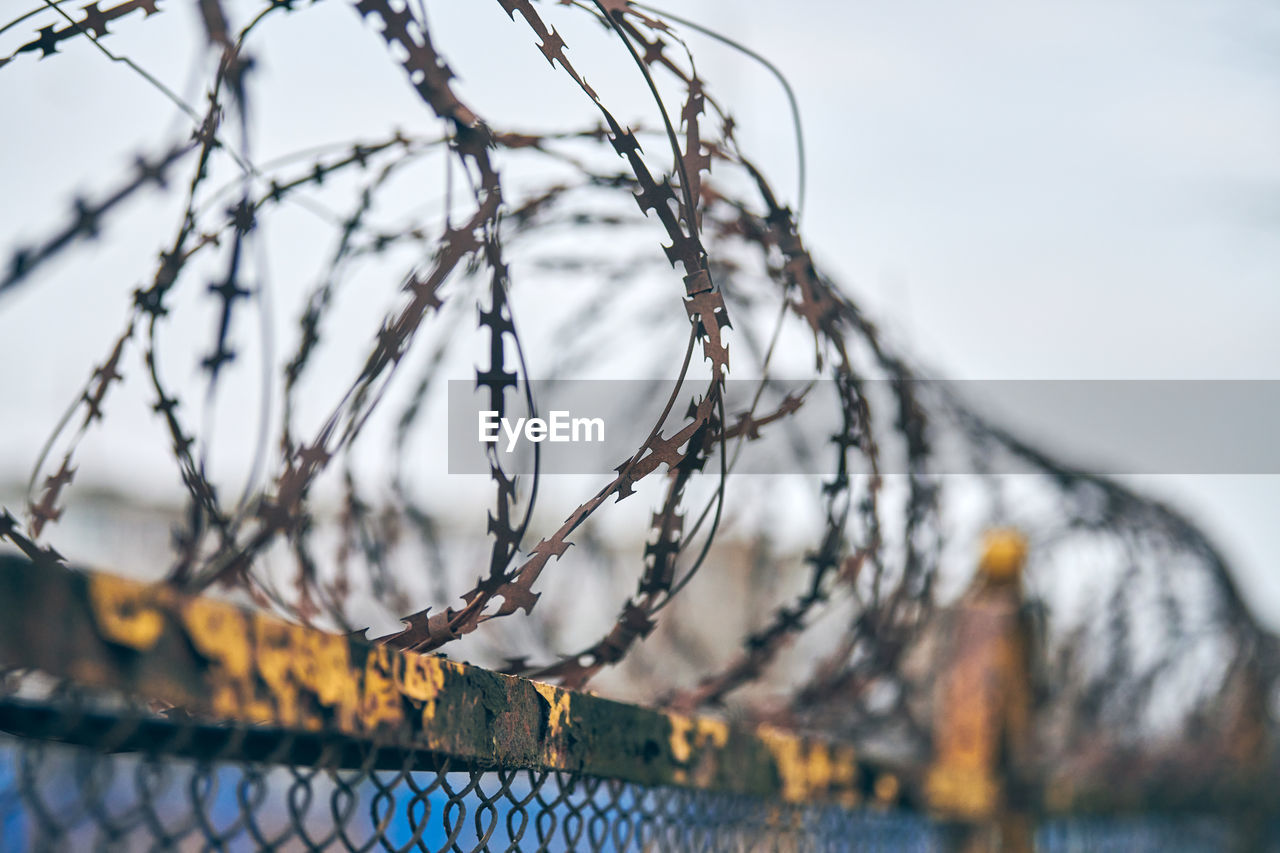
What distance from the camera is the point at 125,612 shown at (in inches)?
35.7

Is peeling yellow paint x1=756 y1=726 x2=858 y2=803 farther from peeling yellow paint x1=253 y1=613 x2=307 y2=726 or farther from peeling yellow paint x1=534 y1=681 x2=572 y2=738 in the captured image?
peeling yellow paint x1=253 y1=613 x2=307 y2=726

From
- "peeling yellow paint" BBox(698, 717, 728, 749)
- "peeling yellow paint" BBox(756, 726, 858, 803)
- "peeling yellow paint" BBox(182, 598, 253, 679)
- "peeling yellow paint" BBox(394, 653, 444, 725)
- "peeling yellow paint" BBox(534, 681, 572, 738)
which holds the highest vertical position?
"peeling yellow paint" BBox(182, 598, 253, 679)

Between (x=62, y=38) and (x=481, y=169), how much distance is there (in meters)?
0.60

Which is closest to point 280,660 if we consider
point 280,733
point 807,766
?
point 280,733

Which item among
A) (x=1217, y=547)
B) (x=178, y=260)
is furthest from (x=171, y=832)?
(x=1217, y=547)

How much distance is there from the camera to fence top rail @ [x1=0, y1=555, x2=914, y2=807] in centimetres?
86

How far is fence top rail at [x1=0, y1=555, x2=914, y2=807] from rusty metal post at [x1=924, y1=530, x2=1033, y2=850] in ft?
6.23

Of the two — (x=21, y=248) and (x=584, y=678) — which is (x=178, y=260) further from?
(x=584, y=678)

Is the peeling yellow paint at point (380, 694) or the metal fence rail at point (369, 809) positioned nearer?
the metal fence rail at point (369, 809)

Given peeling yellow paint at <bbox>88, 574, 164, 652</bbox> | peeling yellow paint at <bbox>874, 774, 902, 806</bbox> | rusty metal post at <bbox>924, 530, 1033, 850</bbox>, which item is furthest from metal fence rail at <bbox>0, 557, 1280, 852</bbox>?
rusty metal post at <bbox>924, 530, 1033, 850</bbox>

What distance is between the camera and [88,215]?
170 centimetres

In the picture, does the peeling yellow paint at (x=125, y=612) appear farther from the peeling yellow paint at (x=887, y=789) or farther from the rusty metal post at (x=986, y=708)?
the rusty metal post at (x=986, y=708)

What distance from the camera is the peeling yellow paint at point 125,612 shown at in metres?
0.89

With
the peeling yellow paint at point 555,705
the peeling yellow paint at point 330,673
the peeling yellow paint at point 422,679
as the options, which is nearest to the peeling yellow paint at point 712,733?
the peeling yellow paint at point 555,705
